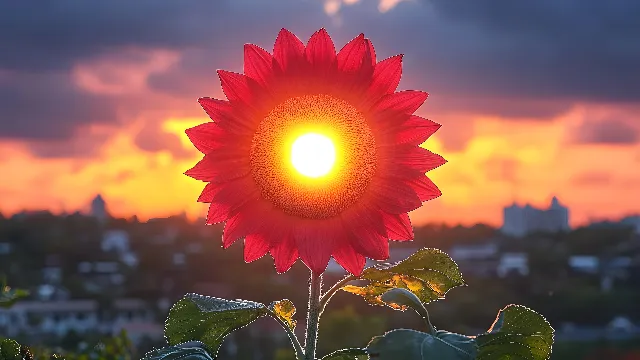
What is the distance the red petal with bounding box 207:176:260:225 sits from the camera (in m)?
2.71

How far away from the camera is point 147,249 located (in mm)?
99000

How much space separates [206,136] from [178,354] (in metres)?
0.60

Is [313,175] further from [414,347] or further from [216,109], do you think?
[414,347]

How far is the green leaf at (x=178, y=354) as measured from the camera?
8.73ft

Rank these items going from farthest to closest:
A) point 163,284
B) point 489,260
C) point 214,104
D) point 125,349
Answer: point 489,260 < point 163,284 < point 125,349 < point 214,104

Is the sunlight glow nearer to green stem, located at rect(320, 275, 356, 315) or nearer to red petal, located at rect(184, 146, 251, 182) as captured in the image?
red petal, located at rect(184, 146, 251, 182)

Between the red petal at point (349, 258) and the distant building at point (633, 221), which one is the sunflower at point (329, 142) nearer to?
the red petal at point (349, 258)

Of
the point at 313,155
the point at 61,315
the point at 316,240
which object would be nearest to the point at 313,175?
the point at 313,155

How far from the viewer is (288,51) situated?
2.67 metres

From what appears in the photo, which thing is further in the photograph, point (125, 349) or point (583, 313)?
point (583, 313)

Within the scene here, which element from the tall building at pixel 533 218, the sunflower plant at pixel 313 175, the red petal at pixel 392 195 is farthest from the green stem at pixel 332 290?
the tall building at pixel 533 218

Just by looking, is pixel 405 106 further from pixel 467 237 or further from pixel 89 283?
pixel 467 237

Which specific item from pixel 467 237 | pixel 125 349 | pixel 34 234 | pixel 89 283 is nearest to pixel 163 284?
pixel 89 283

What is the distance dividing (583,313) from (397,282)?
3735 inches
